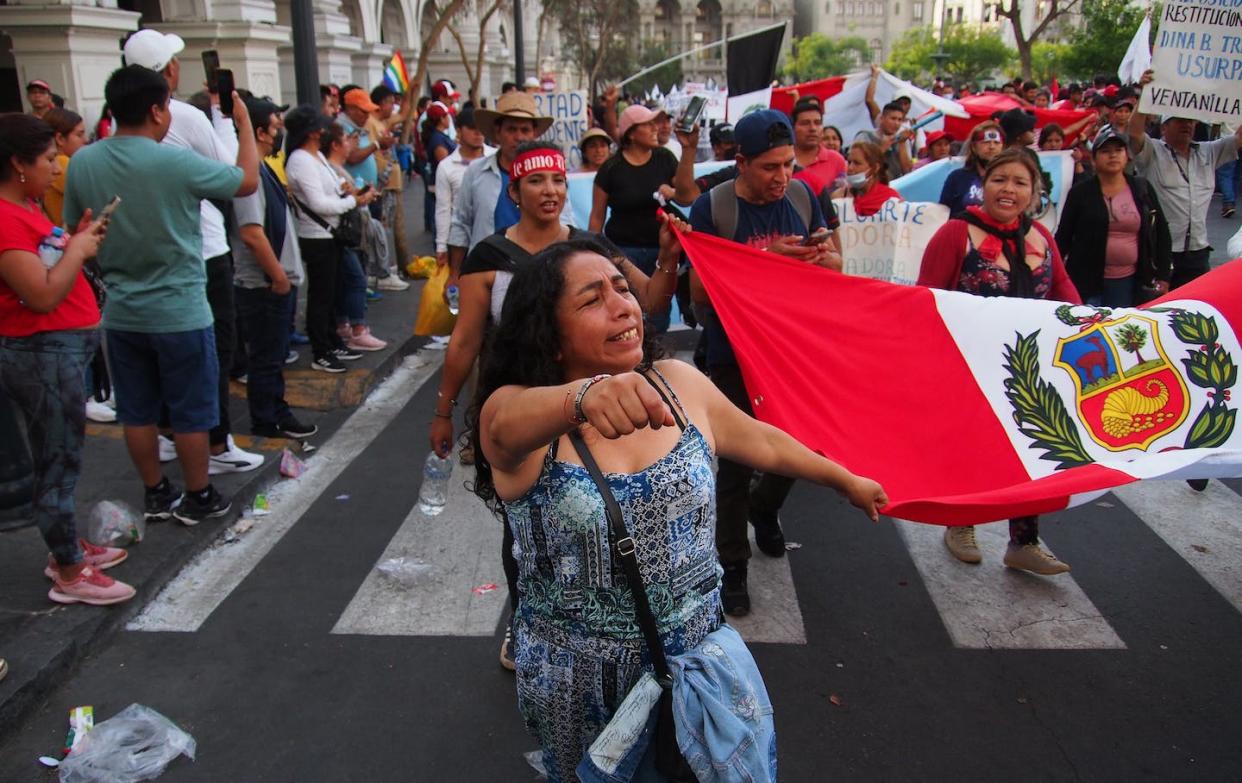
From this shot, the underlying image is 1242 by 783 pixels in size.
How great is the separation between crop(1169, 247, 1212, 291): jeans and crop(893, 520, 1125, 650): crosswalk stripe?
3.34 m

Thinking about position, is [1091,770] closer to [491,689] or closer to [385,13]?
[491,689]

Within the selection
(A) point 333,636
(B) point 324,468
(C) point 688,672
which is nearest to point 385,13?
(B) point 324,468

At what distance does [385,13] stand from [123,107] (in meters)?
30.8

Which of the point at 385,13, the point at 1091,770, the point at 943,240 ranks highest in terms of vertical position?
the point at 385,13

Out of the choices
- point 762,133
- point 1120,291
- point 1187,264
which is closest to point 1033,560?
point 1120,291

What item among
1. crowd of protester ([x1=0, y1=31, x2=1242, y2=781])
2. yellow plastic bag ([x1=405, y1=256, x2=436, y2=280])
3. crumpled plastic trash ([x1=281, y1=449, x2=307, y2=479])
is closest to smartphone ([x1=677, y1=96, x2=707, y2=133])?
crowd of protester ([x1=0, y1=31, x2=1242, y2=781])

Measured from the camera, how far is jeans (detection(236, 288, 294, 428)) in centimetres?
646

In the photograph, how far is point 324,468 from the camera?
629 centimetres

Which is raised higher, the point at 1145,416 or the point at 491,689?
the point at 1145,416

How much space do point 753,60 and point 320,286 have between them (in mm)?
6809

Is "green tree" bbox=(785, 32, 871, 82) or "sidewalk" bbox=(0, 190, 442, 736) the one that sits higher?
"green tree" bbox=(785, 32, 871, 82)

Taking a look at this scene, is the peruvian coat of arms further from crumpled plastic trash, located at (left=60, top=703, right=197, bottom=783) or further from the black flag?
the black flag

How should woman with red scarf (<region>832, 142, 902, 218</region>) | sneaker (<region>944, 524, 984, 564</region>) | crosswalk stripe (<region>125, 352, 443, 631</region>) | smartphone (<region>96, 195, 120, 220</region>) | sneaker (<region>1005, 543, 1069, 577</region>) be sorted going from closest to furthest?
smartphone (<region>96, 195, 120, 220</region>), crosswalk stripe (<region>125, 352, 443, 631</region>), sneaker (<region>1005, 543, 1069, 577</region>), sneaker (<region>944, 524, 984, 564</region>), woman with red scarf (<region>832, 142, 902, 218</region>)

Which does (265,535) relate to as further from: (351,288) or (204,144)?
(351,288)
